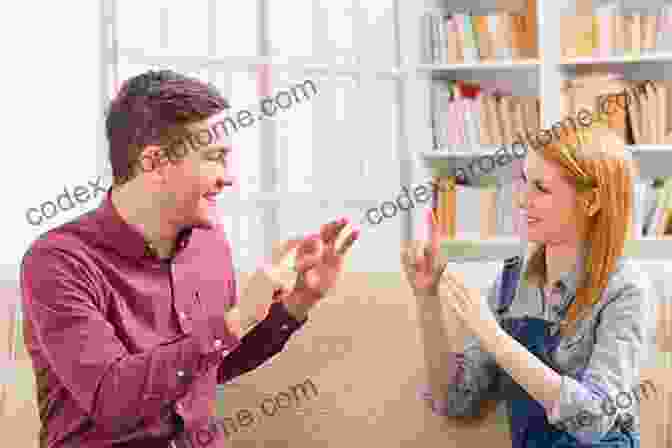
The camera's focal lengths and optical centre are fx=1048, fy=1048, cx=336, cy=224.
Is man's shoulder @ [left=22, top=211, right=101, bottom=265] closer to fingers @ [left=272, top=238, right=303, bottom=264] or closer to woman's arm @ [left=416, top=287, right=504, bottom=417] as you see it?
fingers @ [left=272, top=238, right=303, bottom=264]

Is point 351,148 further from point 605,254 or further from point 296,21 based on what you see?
point 605,254

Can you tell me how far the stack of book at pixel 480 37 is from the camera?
436 cm

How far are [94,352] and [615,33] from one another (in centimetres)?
319

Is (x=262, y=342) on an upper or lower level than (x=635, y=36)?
lower

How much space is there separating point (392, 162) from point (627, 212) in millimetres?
2771

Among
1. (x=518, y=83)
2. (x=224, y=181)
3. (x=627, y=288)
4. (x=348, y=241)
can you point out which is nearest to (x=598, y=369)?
(x=627, y=288)

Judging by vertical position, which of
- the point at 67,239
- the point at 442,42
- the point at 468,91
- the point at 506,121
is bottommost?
the point at 67,239

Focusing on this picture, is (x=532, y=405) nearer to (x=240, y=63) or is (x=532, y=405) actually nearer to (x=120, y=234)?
(x=120, y=234)

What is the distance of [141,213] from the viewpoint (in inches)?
66.7

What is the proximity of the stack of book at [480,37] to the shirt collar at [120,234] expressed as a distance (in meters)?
2.90

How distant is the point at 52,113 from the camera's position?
3867mm

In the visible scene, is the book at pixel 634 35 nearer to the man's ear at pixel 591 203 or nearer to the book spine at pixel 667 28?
the book spine at pixel 667 28

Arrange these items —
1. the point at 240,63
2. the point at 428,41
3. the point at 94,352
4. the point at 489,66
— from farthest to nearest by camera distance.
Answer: the point at 428,41 < the point at 489,66 < the point at 240,63 < the point at 94,352

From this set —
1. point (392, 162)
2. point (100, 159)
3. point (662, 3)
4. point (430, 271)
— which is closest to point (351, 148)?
point (392, 162)
